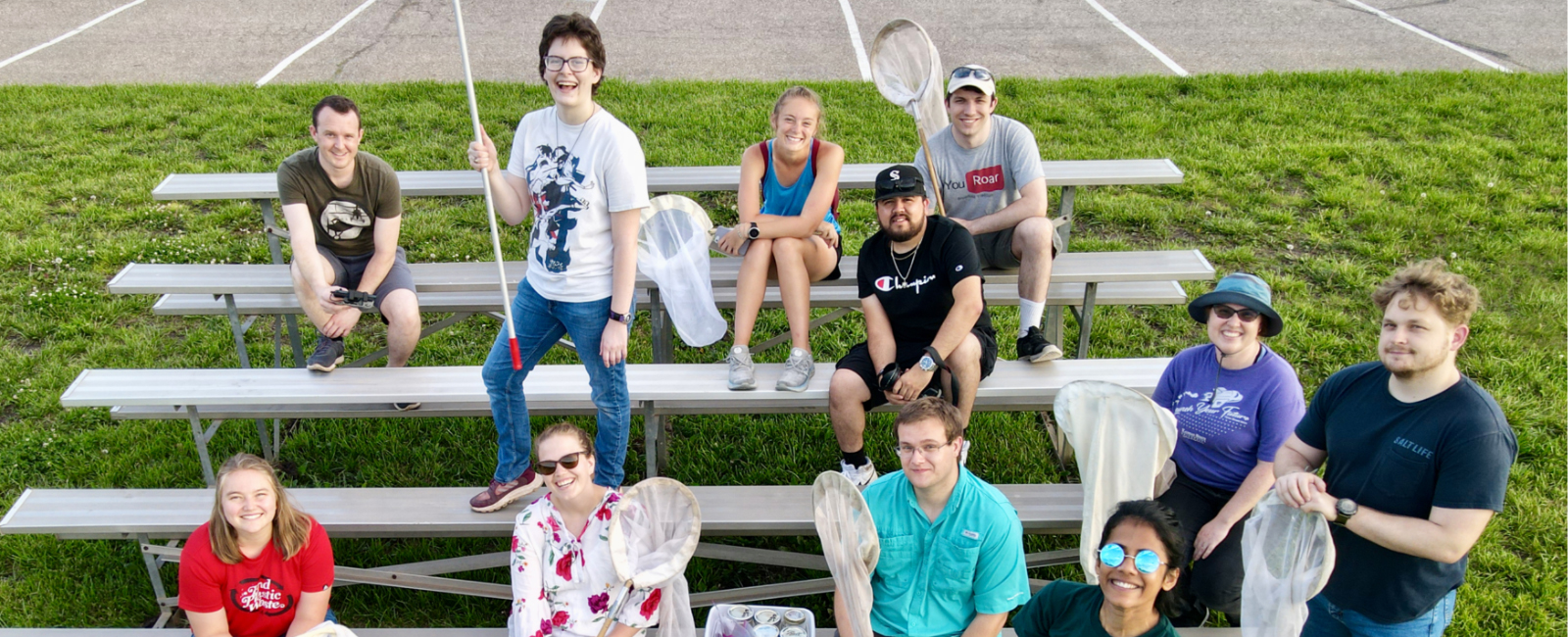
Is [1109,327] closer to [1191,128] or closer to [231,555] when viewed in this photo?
[1191,128]

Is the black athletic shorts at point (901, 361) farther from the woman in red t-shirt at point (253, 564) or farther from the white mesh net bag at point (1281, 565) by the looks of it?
the woman in red t-shirt at point (253, 564)

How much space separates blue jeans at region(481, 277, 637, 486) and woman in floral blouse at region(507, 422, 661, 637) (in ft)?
1.40

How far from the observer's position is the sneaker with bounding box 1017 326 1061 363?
4.06 meters

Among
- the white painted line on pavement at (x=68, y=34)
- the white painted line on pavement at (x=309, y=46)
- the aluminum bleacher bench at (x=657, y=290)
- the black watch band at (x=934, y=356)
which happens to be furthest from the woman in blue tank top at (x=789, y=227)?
the white painted line on pavement at (x=68, y=34)

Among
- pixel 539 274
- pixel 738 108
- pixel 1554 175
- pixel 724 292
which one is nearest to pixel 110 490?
pixel 539 274

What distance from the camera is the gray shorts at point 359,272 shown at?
4211 millimetres

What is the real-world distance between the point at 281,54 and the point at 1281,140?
8.04 meters

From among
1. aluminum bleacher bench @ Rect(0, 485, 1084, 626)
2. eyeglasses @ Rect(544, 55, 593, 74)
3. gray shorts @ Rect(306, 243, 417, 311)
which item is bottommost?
aluminum bleacher bench @ Rect(0, 485, 1084, 626)

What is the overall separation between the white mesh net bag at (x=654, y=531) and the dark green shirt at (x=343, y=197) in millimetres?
1944

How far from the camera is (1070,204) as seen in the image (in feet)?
15.9

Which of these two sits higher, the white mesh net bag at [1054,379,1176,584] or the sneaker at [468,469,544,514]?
the white mesh net bag at [1054,379,1176,584]

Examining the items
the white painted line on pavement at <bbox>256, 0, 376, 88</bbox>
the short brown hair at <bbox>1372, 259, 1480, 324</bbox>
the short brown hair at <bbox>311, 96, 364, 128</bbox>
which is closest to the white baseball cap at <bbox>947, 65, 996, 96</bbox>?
the short brown hair at <bbox>1372, 259, 1480, 324</bbox>

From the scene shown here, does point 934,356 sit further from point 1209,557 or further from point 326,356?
point 326,356

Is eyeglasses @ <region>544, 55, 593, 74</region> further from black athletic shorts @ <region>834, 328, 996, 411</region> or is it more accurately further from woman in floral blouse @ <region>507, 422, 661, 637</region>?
black athletic shorts @ <region>834, 328, 996, 411</region>
